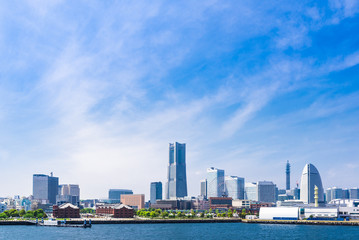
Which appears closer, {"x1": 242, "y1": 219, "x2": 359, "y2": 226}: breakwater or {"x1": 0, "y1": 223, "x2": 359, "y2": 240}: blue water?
{"x1": 0, "y1": 223, "x2": 359, "y2": 240}: blue water

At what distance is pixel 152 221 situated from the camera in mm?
185000

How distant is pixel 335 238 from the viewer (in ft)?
373

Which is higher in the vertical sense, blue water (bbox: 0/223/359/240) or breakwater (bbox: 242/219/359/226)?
blue water (bbox: 0/223/359/240)

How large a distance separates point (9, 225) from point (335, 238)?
11528 centimetres

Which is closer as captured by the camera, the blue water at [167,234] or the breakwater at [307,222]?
the blue water at [167,234]

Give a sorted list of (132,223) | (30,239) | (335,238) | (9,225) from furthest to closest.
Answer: (132,223)
(9,225)
(335,238)
(30,239)

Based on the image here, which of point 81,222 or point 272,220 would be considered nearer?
point 81,222

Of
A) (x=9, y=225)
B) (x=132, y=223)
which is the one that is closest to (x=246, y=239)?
(x=132, y=223)

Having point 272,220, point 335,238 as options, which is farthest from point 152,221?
point 335,238

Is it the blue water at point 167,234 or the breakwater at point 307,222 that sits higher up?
the blue water at point 167,234

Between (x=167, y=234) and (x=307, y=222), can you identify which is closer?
(x=167, y=234)

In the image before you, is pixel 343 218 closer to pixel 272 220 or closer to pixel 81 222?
pixel 272 220

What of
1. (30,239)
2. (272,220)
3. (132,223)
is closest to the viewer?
(30,239)

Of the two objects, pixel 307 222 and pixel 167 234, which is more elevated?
pixel 167 234
